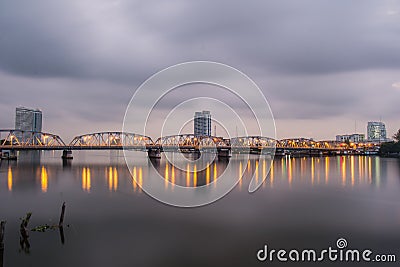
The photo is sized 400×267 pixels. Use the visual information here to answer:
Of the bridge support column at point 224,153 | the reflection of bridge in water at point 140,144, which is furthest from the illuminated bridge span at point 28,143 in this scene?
the bridge support column at point 224,153

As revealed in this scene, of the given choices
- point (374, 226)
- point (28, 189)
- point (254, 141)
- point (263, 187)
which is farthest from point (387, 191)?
point (254, 141)

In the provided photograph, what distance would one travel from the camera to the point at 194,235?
12.5 meters

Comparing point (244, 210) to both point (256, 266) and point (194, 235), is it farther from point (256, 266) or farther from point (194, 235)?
point (256, 266)

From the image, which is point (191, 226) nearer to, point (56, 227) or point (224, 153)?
point (56, 227)

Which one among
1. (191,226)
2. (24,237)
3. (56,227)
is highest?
(24,237)

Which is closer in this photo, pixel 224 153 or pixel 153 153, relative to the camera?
pixel 153 153

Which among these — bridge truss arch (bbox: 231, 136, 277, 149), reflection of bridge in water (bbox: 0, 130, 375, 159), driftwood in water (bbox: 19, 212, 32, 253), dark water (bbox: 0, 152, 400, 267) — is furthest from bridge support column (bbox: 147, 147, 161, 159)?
driftwood in water (bbox: 19, 212, 32, 253)

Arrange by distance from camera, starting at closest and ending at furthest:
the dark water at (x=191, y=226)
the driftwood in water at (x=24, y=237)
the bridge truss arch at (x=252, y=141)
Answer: the dark water at (x=191, y=226)
the driftwood in water at (x=24, y=237)
the bridge truss arch at (x=252, y=141)

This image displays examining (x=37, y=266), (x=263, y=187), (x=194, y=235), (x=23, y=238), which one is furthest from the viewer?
(x=263, y=187)

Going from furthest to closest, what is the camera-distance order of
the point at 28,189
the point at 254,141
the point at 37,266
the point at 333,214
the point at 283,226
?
1. the point at 254,141
2. the point at 28,189
3. the point at 333,214
4. the point at 283,226
5. the point at 37,266

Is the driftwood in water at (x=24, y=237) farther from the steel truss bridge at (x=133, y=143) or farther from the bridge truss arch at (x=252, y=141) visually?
the bridge truss arch at (x=252, y=141)

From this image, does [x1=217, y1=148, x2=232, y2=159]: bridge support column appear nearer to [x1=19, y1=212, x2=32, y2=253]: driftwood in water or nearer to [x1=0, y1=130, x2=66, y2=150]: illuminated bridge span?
[x1=0, y1=130, x2=66, y2=150]: illuminated bridge span

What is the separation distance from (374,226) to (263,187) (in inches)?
488

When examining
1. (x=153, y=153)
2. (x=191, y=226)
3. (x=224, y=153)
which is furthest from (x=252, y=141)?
(x=191, y=226)
